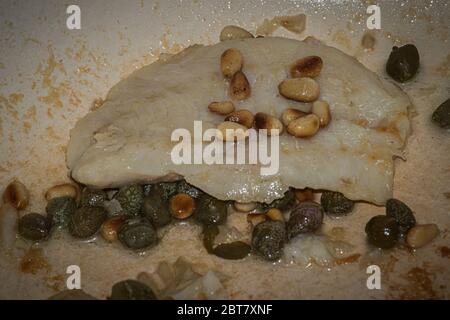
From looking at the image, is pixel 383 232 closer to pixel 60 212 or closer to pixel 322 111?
pixel 322 111

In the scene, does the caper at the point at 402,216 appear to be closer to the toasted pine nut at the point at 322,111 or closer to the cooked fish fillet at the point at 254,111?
the cooked fish fillet at the point at 254,111

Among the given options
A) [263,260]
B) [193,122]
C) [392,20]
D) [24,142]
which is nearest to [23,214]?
[24,142]

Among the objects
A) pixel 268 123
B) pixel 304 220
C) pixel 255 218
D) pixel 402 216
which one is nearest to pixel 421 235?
pixel 402 216

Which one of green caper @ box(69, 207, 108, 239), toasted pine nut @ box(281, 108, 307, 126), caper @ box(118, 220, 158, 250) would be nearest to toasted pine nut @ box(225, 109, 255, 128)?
toasted pine nut @ box(281, 108, 307, 126)

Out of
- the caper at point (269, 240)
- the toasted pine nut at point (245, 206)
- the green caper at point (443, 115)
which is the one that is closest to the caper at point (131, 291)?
the caper at point (269, 240)

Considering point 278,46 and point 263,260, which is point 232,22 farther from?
point 263,260

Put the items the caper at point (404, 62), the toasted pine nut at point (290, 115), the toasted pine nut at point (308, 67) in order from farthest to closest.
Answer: the caper at point (404, 62), the toasted pine nut at point (308, 67), the toasted pine nut at point (290, 115)

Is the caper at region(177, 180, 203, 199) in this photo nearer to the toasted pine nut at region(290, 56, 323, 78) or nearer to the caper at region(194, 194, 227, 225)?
the caper at region(194, 194, 227, 225)
